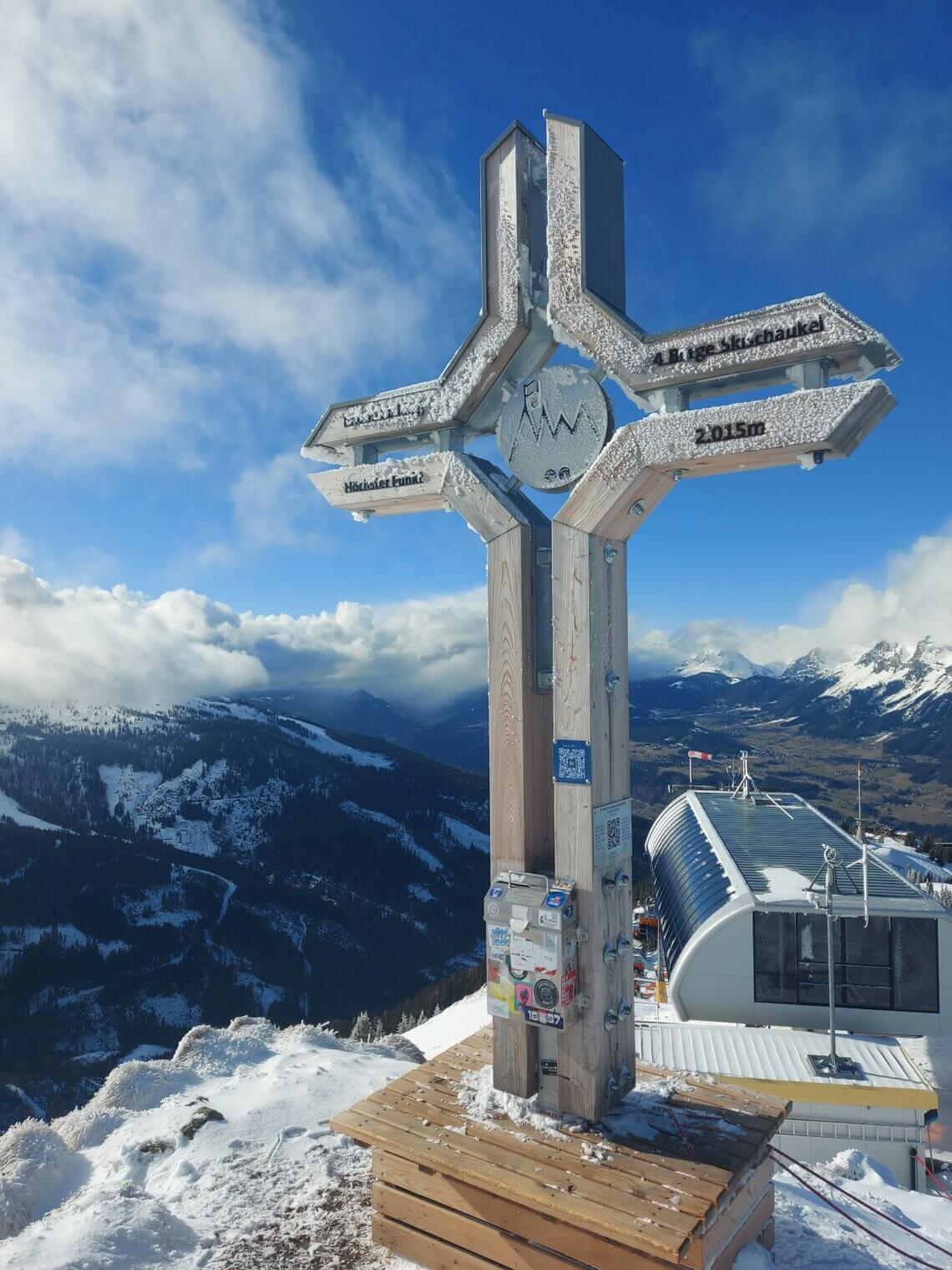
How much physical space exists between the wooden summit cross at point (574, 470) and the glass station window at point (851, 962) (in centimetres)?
1541

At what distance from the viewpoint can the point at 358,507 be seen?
7535 millimetres

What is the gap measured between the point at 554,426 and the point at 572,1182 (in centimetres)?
549

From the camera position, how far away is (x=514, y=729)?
654 cm

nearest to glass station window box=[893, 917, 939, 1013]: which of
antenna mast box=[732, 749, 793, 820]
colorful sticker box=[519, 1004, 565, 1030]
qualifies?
antenna mast box=[732, 749, 793, 820]

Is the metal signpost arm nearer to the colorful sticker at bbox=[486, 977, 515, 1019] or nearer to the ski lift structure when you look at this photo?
the colorful sticker at bbox=[486, 977, 515, 1019]

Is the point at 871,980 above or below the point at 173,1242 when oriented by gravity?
below

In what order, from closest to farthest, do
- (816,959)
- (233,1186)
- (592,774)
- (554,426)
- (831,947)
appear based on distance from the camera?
(592,774)
(554,426)
(233,1186)
(831,947)
(816,959)

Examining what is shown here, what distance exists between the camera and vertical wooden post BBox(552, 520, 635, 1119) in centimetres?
607

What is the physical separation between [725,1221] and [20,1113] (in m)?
145

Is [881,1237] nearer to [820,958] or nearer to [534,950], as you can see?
[534,950]

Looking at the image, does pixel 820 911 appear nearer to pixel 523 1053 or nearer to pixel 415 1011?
pixel 523 1053

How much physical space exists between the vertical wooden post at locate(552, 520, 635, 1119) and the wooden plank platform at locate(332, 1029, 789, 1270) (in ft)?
1.28

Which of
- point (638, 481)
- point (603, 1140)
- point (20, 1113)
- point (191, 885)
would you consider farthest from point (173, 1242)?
point (191, 885)

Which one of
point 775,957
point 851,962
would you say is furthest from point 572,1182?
point 851,962
